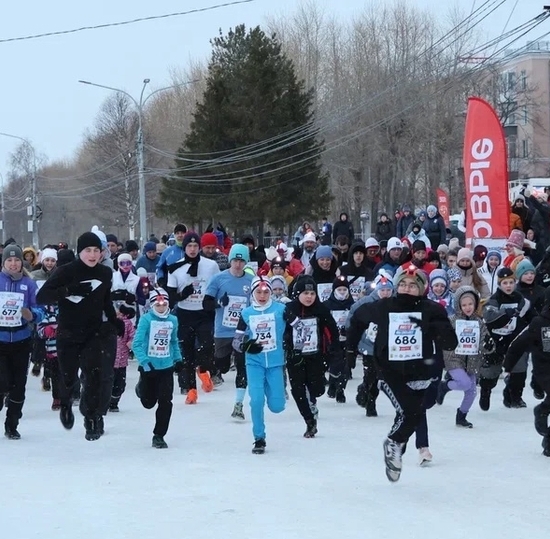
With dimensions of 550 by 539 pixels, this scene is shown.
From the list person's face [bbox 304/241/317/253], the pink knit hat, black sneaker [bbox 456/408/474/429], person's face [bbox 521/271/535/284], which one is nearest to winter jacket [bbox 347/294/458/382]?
black sneaker [bbox 456/408/474/429]

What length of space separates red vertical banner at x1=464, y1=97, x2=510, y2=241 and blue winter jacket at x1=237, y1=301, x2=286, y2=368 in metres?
8.63

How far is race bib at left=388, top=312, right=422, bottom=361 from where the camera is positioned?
28.3 feet

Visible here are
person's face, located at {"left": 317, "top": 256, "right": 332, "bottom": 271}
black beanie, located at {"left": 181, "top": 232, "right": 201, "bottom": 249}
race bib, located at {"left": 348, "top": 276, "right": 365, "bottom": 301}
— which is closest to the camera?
black beanie, located at {"left": 181, "top": 232, "right": 201, "bottom": 249}

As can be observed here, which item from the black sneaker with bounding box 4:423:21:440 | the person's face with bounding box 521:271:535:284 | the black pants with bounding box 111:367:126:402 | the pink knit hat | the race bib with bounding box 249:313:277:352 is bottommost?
the black sneaker with bounding box 4:423:21:440

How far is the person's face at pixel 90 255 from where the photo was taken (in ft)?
32.9

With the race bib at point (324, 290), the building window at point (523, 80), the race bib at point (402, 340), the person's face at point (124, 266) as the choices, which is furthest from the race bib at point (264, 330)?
the building window at point (523, 80)

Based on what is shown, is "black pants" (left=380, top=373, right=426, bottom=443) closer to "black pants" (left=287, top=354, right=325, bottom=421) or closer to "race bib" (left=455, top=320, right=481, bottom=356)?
"black pants" (left=287, top=354, right=325, bottom=421)

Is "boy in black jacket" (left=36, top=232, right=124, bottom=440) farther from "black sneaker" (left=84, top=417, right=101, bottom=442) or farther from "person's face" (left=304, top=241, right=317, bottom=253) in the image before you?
"person's face" (left=304, top=241, right=317, bottom=253)

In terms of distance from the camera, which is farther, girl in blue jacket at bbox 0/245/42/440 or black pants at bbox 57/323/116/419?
girl in blue jacket at bbox 0/245/42/440

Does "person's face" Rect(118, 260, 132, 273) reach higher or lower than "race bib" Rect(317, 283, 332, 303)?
higher

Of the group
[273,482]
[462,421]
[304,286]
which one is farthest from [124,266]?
[273,482]

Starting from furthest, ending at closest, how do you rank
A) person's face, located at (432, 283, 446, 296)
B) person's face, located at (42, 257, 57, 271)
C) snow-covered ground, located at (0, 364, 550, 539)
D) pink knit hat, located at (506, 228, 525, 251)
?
pink knit hat, located at (506, 228, 525, 251), person's face, located at (42, 257, 57, 271), person's face, located at (432, 283, 446, 296), snow-covered ground, located at (0, 364, 550, 539)

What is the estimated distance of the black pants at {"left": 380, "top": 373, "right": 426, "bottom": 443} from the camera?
8.49 meters

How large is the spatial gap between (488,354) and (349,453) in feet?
8.82
